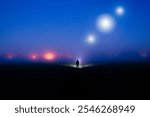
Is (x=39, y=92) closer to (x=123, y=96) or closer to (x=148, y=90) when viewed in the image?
(x=123, y=96)

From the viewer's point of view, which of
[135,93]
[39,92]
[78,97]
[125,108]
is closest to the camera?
[125,108]

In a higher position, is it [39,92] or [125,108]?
[39,92]

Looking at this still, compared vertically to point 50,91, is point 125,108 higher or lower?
lower

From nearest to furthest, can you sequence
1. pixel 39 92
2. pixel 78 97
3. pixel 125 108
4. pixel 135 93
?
pixel 125 108 < pixel 78 97 < pixel 135 93 < pixel 39 92

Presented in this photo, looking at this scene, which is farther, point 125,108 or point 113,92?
point 113,92

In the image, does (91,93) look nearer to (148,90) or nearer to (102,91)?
(102,91)

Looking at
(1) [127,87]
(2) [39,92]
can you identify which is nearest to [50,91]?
Answer: (2) [39,92]

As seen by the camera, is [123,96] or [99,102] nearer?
[99,102]

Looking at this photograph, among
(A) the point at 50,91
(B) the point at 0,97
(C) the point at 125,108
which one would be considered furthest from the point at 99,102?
(B) the point at 0,97

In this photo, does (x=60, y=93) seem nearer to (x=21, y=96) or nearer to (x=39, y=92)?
(x=39, y=92)
